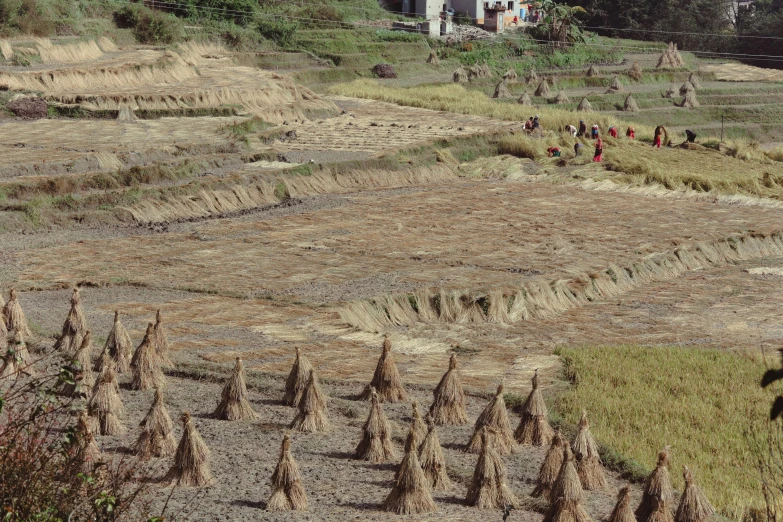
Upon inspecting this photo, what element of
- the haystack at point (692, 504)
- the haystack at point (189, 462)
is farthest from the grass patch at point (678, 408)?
the haystack at point (189, 462)

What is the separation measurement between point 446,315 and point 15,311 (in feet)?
17.3

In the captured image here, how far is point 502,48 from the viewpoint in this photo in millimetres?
47625

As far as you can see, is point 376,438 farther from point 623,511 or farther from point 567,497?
point 623,511

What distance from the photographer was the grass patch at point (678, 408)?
1062 centimetres

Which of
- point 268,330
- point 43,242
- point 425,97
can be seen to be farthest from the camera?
point 425,97

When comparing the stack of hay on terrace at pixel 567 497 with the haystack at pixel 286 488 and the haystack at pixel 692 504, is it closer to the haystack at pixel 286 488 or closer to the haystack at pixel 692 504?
the haystack at pixel 692 504

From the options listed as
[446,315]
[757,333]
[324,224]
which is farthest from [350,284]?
[757,333]

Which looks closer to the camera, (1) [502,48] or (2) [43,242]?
(2) [43,242]

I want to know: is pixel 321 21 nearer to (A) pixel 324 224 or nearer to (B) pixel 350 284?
(A) pixel 324 224

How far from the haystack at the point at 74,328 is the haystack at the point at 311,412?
10.2ft

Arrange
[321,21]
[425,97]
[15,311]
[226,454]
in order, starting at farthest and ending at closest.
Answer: [321,21] < [425,97] < [15,311] < [226,454]

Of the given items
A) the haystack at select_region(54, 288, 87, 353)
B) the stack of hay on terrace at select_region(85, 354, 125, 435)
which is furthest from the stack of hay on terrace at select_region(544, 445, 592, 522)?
the haystack at select_region(54, 288, 87, 353)

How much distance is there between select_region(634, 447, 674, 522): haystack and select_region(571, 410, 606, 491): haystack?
2.67 ft

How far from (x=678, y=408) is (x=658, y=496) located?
3148mm
